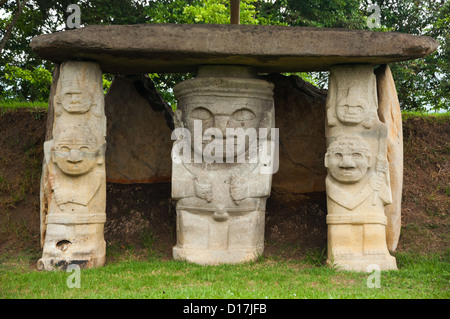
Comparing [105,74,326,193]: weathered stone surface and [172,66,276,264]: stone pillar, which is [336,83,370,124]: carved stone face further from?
[105,74,326,193]: weathered stone surface

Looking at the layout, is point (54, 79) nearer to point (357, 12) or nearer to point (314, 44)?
point (314, 44)

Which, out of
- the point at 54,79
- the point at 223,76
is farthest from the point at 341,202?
the point at 54,79

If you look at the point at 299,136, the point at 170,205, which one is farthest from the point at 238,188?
the point at 299,136

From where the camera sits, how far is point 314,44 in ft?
17.3

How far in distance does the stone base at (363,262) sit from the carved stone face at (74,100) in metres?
3.03

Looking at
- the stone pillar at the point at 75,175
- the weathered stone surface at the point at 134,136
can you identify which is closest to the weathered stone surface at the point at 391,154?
the weathered stone surface at the point at 134,136

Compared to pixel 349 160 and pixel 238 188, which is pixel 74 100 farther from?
pixel 349 160

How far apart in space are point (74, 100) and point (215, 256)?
2196 mm

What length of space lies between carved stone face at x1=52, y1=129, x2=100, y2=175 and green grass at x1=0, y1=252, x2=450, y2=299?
1048 millimetres

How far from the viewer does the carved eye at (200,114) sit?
19.2 feet

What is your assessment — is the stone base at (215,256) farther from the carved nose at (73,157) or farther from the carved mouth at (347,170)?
the carved nose at (73,157)

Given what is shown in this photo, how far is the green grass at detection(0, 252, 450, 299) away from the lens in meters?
4.32

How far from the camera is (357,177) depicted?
18.0 feet
